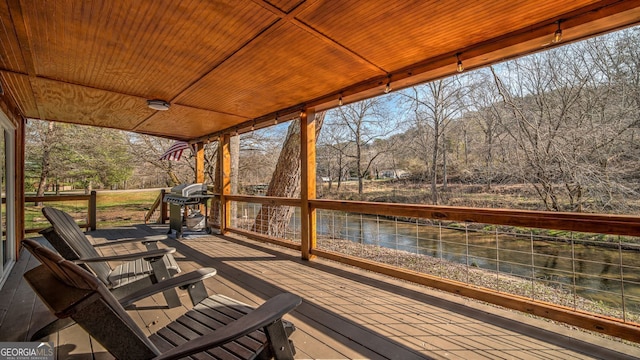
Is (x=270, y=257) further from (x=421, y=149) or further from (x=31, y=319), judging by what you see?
(x=421, y=149)

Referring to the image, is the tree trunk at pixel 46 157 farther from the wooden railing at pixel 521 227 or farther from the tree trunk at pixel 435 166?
the tree trunk at pixel 435 166

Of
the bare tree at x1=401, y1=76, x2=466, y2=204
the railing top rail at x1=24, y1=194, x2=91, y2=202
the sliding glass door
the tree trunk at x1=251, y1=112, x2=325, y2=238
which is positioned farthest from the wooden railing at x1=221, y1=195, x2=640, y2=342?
the bare tree at x1=401, y1=76, x2=466, y2=204

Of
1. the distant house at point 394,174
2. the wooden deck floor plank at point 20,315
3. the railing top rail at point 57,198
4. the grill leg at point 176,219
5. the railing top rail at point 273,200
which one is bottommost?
the wooden deck floor plank at point 20,315

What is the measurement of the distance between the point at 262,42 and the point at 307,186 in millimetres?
2230

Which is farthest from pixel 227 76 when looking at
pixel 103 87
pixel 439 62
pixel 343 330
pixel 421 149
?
pixel 421 149

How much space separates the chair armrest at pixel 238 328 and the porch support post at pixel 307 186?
2874 mm

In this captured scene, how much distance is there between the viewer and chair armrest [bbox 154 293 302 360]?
965mm

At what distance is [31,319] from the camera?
2.46m

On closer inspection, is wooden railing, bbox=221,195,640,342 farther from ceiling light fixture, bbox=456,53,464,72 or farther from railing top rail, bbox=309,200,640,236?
ceiling light fixture, bbox=456,53,464,72

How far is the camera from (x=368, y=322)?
2359mm

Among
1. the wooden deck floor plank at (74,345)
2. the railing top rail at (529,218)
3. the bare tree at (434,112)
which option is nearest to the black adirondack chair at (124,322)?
the wooden deck floor plank at (74,345)

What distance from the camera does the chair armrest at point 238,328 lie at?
3.17 ft

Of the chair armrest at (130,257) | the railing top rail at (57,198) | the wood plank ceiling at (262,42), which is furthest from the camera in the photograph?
the railing top rail at (57,198)

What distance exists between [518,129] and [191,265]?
913 centimetres
